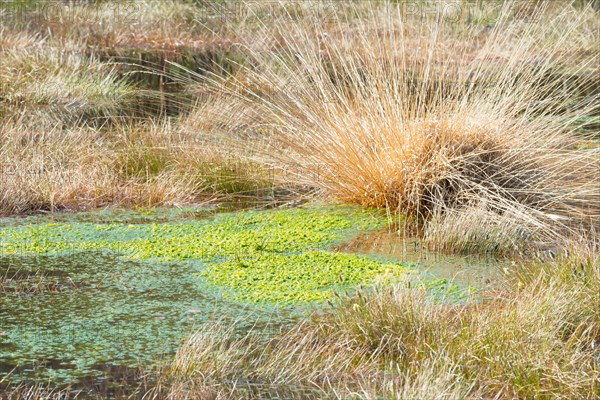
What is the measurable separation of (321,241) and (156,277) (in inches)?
51.0

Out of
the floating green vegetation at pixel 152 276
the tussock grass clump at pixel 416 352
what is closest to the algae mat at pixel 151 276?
the floating green vegetation at pixel 152 276

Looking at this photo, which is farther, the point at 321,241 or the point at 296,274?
the point at 321,241

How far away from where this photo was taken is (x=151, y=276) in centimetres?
536

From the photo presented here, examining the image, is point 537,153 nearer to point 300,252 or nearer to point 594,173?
point 594,173

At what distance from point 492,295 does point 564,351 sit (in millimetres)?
1109

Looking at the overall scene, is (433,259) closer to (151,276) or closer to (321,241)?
(321,241)

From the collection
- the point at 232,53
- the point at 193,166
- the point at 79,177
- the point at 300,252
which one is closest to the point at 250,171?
the point at 193,166

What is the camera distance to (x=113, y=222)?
22.1ft

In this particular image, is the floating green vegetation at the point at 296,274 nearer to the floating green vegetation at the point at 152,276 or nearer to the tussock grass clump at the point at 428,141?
the floating green vegetation at the point at 152,276

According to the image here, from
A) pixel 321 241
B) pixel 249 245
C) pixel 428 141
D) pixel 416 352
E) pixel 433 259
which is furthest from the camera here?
pixel 428 141

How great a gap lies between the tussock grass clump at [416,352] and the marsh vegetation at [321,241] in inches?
0.5

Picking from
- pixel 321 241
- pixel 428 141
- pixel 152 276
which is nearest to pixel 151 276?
pixel 152 276

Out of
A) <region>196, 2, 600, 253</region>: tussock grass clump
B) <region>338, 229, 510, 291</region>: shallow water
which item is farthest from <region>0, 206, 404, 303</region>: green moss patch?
<region>196, 2, 600, 253</region>: tussock grass clump

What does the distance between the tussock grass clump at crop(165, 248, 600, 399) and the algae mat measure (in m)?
0.34
